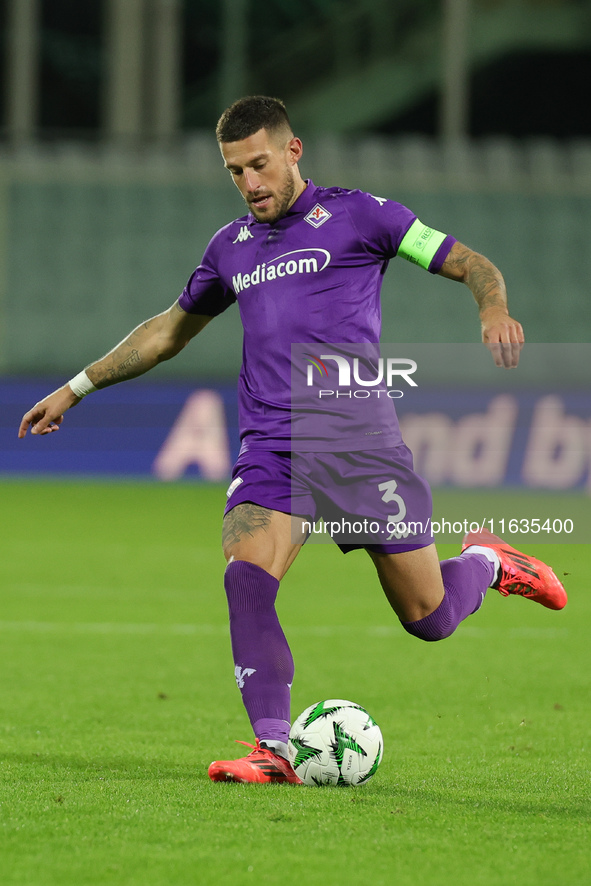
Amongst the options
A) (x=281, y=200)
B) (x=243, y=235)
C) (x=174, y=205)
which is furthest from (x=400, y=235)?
(x=174, y=205)

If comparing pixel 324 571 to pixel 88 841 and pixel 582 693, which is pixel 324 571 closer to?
pixel 582 693

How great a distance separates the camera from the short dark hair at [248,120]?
13.1 ft

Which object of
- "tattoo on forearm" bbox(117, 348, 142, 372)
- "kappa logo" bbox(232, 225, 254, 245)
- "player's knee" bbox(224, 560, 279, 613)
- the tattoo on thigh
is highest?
"kappa logo" bbox(232, 225, 254, 245)

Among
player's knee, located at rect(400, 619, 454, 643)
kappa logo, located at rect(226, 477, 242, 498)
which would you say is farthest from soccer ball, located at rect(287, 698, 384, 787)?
kappa logo, located at rect(226, 477, 242, 498)

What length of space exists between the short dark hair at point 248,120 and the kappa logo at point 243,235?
327 mm

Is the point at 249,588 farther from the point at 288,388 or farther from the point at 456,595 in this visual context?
the point at 456,595

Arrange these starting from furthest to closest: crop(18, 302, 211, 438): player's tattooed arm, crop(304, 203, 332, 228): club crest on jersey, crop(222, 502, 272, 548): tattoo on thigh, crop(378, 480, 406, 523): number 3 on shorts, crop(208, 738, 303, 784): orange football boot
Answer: crop(18, 302, 211, 438): player's tattooed arm < crop(304, 203, 332, 228): club crest on jersey < crop(378, 480, 406, 523): number 3 on shorts < crop(222, 502, 272, 548): tattoo on thigh < crop(208, 738, 303, 784): orange football boot

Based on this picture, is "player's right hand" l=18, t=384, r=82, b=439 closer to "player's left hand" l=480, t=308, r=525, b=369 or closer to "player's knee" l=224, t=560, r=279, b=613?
"player's knee" l=224, t=560, r=279, b=613

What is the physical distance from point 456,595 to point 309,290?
1.13m

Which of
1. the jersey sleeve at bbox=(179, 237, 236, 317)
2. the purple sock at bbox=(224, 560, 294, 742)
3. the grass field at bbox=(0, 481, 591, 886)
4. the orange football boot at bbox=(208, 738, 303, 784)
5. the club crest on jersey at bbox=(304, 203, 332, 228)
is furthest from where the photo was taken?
the jersey sleeve at bbox=(179, 237, 236, 317)

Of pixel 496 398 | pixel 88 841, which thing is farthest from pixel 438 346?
pixel 88 841

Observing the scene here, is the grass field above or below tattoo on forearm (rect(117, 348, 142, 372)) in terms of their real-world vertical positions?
below

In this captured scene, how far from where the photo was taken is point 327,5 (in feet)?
66.1

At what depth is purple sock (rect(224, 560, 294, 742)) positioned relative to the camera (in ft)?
12.4
